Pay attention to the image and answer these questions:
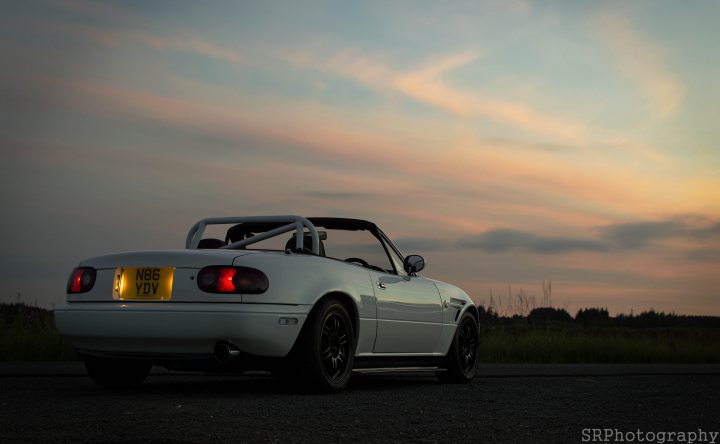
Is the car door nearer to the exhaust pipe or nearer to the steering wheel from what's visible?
the steering wheel

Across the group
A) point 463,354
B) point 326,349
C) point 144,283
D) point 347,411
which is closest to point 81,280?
point 144,283

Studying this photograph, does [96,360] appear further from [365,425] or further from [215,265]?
[365,425]

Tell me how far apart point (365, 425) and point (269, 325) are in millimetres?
1801

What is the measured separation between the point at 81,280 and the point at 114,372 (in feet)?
2.95

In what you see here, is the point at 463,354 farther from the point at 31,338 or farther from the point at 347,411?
the point at 31,338

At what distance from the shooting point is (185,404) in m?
6.85

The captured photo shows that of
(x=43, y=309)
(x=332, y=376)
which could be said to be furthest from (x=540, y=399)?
(x=43, y=309)

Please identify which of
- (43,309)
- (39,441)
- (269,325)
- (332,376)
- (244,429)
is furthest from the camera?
(43,309)

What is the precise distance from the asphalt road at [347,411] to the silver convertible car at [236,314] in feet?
0.89

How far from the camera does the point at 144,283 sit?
7652 mm

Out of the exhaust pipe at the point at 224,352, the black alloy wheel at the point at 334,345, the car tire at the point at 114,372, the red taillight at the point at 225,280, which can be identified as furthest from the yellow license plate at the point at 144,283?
the black alloy wheel at the point at 334,345

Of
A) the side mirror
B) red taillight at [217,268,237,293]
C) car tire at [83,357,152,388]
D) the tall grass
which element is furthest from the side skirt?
the tall grass

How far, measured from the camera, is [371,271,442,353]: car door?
29.1 feet

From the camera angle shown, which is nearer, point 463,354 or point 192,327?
point 192,327
